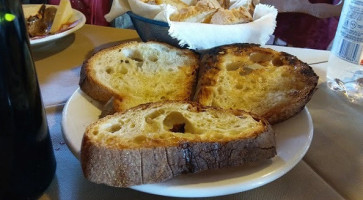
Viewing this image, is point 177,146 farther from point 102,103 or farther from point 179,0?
point 179,0

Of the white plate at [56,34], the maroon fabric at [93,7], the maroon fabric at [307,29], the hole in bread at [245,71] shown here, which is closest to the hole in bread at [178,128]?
the hole in bread at [245,71]

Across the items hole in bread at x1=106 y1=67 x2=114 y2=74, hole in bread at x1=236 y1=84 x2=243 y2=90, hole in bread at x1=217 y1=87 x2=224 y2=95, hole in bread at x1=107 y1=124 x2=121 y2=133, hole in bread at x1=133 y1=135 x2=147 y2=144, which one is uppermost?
hole in bread at x1=133 y1=135 x2=147 y2=144

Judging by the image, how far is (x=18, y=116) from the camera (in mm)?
460

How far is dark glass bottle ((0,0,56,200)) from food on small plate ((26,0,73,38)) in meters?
0.64

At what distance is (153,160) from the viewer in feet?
1.55

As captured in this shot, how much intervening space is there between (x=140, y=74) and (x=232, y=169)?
0.36 metres

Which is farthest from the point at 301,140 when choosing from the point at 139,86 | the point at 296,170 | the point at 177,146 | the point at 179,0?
the point at 179,0

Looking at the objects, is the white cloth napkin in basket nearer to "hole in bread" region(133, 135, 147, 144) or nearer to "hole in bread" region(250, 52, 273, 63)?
"hole in bread" region(250, 52, 273, 63)

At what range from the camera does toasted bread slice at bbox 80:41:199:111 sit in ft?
2.30

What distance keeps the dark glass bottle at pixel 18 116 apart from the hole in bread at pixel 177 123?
19 centimetres

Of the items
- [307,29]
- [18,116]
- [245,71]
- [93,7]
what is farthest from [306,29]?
[18,116]

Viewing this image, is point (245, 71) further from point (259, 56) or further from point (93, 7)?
point (93, 7)

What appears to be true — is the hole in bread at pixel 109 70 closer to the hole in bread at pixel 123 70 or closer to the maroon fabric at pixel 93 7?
the hole in bread at pixel 123 70

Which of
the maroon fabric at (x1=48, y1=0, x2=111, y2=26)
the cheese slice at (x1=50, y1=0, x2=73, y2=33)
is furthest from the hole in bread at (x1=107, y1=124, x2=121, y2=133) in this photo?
the maroon fabric at (x1=48, y1=0, x2=111, y2=26)
